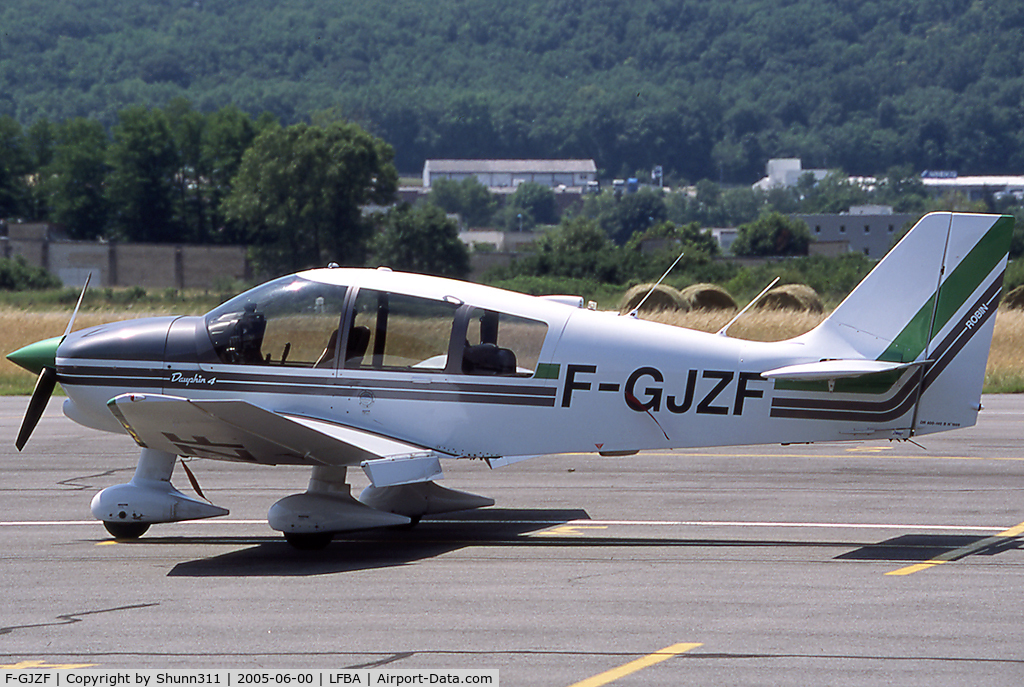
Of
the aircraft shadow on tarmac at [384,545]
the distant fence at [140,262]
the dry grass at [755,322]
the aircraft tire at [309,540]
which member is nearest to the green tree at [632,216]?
the distant fence at [140,262]

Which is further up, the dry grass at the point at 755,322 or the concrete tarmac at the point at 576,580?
the concrete tarmac at the point at 576,580

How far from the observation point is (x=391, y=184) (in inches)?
3669

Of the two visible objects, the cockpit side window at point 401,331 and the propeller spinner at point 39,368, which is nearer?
the cockpit side window at point 401,331

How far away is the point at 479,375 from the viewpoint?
29.6ft

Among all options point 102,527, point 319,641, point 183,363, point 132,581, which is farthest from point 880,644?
point 102,527

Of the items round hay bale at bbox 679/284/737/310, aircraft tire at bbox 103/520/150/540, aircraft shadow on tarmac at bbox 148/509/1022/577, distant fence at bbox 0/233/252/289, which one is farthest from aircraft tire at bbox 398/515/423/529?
distant fence at bbox 0/233/252/289

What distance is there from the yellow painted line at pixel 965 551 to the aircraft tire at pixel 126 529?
5814mm

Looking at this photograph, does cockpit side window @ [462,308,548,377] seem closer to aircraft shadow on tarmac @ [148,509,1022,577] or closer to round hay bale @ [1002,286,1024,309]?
aircraft shadow on tarmac @ [148,509,1022,577]

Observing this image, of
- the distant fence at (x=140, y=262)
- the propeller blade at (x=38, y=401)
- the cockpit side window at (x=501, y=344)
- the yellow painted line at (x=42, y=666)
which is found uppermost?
the cockpit side window at (x=501, y=344)

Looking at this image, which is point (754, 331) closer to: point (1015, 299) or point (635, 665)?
point (1015, 299)

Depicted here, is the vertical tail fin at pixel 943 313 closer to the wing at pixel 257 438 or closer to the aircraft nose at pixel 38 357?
the wing at pixel 257 438

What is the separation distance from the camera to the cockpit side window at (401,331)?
29.7 ft

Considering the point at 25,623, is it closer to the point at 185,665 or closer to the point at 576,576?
the point at 185,665

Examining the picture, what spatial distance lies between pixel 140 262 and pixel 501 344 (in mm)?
91396
